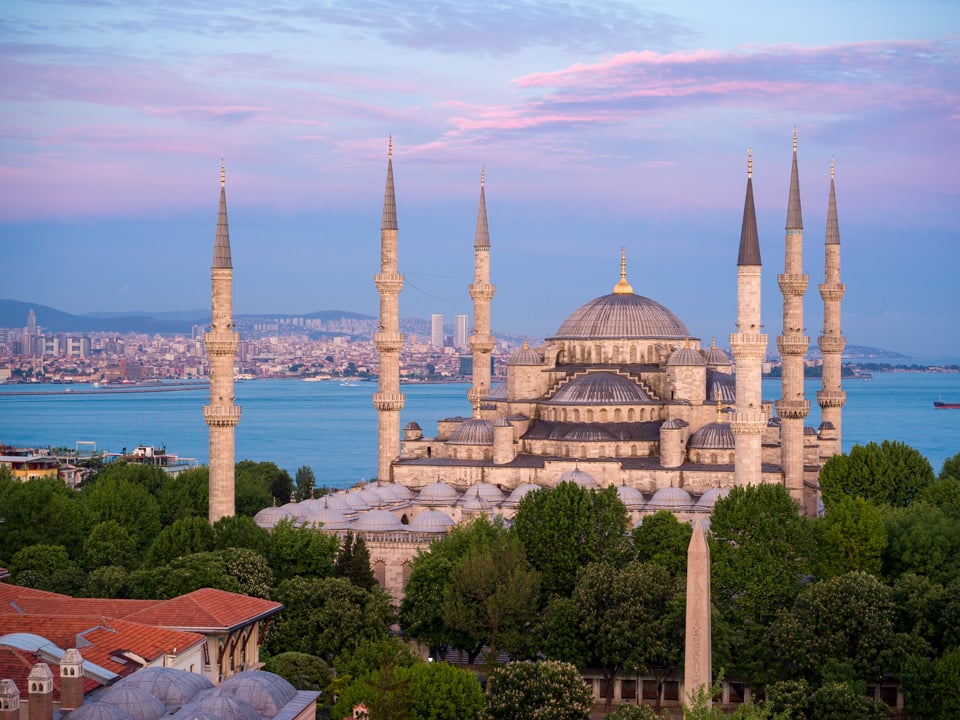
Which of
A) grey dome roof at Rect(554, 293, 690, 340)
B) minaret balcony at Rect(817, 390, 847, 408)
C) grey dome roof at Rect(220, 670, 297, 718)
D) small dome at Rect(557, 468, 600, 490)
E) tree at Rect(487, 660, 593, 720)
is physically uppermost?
grey dome roof at Rect(554, 293, 690, 340)

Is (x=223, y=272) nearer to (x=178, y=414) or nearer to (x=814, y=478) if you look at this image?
(x=814, y=478)

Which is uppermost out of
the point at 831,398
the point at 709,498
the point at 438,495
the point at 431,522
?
the point at 831,398

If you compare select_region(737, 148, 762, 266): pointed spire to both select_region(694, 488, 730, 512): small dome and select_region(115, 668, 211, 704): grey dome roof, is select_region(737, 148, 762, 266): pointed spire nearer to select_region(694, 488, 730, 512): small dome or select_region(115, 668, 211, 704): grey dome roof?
select_region(694, 488, 730, 512): small dome

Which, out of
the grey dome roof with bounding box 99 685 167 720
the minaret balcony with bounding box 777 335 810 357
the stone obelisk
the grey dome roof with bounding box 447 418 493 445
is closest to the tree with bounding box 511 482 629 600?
the grey dome roof with bounding box 447 418 493 445

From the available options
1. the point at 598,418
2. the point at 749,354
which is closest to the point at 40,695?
the point at 749,354

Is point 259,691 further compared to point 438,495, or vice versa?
point 438,495

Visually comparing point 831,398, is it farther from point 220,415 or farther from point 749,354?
point 220,415

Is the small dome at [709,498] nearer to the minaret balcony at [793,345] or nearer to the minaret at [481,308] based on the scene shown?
the minaret balcony at [793,345]

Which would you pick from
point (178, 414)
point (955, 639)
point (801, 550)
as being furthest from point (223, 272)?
point (178, 414)
